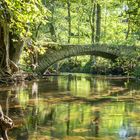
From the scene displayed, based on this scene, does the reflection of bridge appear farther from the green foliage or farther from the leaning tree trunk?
the leaning tree trunk

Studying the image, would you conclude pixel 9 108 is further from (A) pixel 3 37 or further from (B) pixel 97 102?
(A) pixel 3 37

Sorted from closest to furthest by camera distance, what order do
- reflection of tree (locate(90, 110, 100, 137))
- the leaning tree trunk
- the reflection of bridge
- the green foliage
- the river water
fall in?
the river water
reflection of tree (locate(90, 110, 100, 137))
the leaning tree trunk
the green foliage
the reflection of bridge

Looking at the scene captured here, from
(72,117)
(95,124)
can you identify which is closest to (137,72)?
(72,117)

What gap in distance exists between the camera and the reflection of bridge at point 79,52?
27.5m

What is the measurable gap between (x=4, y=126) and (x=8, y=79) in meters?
12.6

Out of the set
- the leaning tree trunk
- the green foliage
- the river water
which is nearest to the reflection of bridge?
the green foliage

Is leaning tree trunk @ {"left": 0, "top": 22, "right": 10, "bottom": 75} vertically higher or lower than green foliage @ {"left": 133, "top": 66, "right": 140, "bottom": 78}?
higher

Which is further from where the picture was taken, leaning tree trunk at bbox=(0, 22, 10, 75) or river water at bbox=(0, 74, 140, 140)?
leaning tree trunk at bbox=(0, 22, 10, 75)

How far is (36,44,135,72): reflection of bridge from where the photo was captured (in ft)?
90.1

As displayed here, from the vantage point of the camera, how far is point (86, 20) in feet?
144

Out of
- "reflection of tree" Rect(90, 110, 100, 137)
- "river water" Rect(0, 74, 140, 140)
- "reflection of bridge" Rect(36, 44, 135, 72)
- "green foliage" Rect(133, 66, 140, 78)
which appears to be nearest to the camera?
"river water" Rect(0, 74, 140, 140)

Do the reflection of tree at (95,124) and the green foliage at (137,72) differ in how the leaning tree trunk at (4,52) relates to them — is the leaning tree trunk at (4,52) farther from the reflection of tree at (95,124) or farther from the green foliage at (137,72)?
Answer: the green foliage at (137,72)

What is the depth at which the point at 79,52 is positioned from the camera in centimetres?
2908

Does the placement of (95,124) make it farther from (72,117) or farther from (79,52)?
(79,52)
